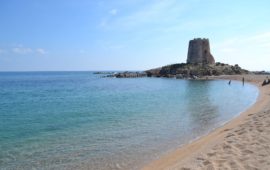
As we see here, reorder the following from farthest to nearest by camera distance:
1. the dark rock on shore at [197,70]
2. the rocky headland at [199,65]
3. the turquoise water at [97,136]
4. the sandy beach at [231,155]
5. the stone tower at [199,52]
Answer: the stone tower at [199,52]
the rocky headland at [199,65]
the dark rock on shore at [197,70]
the turquoise water at [97,136]
the sandy beach at [231,155]

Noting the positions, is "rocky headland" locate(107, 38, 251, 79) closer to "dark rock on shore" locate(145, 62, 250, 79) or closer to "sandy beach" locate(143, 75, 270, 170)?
"dark rock on shore" locate(145, 62, 250, 79)

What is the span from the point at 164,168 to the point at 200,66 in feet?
295

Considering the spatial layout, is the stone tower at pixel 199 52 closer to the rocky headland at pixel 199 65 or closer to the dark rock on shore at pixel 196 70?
the rocky headland at pixel 199 65

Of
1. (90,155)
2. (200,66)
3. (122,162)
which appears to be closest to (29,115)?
(90,155)

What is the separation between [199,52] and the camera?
10306 cm

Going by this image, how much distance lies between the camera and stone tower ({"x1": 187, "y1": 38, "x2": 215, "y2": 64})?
10300 centimetres

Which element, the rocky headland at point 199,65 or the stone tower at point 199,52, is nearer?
the rocky headland at point 199,65

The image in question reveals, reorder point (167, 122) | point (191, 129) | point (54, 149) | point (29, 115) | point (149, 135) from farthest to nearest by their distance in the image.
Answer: point (29, 115), point (167, 122), point (191, 129), point (149, 135), point (54, 149)

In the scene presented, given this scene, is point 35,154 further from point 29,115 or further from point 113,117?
point 29,115

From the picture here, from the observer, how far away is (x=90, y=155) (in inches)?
473

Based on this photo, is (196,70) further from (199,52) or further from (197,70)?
(199,52)

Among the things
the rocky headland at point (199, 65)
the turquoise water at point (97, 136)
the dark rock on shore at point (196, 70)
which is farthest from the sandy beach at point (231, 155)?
the rocky headland at point (199, 65)

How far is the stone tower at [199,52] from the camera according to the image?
4055 inches

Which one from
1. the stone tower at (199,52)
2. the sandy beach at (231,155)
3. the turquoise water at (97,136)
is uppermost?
the stone tower at (199,52)
